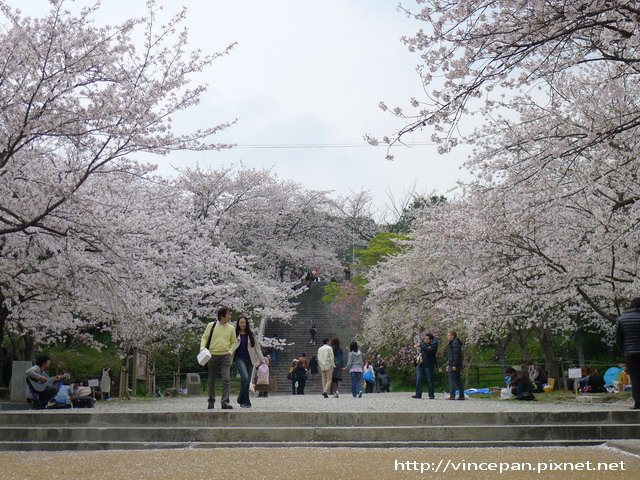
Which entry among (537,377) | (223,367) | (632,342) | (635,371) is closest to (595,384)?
(537,377)

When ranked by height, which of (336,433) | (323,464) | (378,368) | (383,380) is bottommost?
(323,464)

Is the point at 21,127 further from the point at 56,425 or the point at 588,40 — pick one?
the point at 588,40

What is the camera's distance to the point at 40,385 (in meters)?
15.1

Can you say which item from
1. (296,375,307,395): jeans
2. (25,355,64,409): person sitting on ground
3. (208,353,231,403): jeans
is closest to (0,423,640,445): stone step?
(208,353,231,403): jeans

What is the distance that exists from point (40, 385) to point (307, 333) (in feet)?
79.5

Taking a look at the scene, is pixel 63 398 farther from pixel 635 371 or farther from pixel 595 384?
pixel 595 384

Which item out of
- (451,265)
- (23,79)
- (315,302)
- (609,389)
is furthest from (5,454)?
(315,302)

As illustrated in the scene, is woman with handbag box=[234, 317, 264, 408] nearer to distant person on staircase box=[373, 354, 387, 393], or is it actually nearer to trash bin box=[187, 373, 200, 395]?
trash bin box=[187, 373, 200, 395]

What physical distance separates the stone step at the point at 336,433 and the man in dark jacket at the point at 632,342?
159 centimetres

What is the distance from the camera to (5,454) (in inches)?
355

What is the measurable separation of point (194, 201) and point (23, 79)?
2433cm

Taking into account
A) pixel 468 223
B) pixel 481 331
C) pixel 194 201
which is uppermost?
pixel 194 201

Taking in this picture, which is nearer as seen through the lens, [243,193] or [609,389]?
[609,389]

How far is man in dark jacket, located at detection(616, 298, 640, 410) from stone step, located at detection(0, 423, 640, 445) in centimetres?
159
